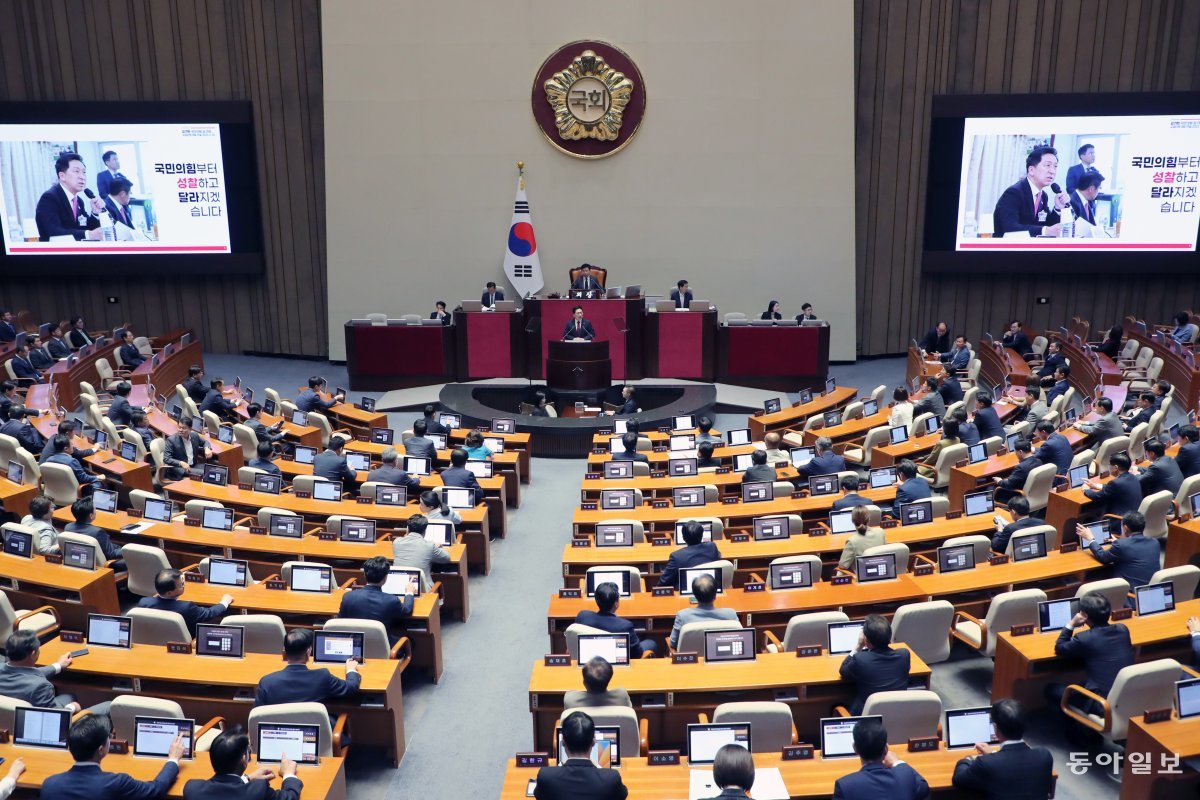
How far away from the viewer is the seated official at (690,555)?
7301mm

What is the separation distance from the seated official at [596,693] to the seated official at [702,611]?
2.64ft

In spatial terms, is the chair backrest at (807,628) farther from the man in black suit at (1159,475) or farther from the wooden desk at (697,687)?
Result: the man in black suit at (1159,475)

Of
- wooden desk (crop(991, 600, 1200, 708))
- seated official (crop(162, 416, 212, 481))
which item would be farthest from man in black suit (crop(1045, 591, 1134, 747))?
seated official (crop(162, 416, 212, 481))

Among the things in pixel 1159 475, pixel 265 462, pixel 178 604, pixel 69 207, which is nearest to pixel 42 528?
pixel 178 604

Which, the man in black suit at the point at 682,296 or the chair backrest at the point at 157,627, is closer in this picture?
the chair backrest at the point at 157,627

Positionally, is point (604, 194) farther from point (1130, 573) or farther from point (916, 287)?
point (1130, 573)

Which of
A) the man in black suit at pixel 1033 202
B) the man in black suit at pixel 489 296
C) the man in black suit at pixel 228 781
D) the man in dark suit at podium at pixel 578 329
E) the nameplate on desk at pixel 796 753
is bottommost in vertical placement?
the nameplate on desk at pixel 796 753

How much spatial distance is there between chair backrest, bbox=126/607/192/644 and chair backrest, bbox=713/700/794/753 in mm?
3528

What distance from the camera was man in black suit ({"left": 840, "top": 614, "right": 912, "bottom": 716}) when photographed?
5621 millimetres

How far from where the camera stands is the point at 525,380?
16.4 meters

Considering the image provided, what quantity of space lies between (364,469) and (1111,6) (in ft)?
48.5

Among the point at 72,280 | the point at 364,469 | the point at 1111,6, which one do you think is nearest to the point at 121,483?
the point at 364,469

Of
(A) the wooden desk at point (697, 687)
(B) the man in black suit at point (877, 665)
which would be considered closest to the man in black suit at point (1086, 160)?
(A) the wooden desk at point (697, 687)

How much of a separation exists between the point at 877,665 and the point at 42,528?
21.2ft
